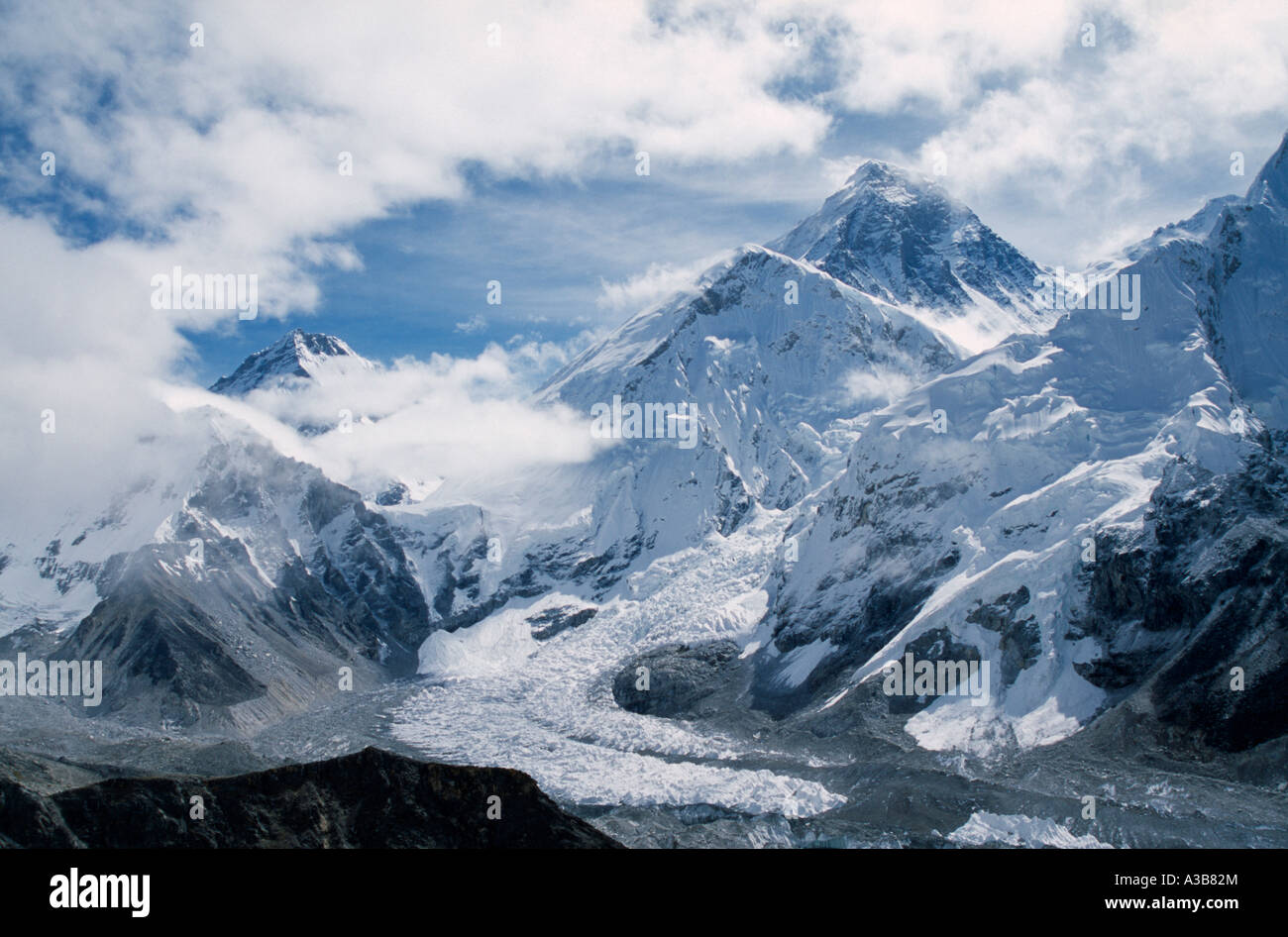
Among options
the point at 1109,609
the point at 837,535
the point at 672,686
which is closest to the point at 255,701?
the point at 672,686

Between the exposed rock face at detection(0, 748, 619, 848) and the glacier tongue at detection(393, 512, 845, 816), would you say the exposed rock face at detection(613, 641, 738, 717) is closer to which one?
the glacier tongue at detection(393, 512, 845, 816)

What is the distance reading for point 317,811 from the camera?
58344 millimetres

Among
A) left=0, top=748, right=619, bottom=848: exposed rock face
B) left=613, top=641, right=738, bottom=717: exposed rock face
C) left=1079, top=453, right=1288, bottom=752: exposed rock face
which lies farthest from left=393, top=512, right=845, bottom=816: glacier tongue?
left=0, top=748, right=619, bottom=848: exposed rock face

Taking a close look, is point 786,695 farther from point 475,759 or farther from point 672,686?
point 475,759

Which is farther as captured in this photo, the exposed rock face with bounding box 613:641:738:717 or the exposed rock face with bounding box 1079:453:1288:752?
the exposed rock face with bounding box 613:641:738:717

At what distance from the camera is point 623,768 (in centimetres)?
14438

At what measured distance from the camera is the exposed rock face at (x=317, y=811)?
186 feet

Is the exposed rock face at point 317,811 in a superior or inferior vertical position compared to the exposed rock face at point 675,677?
superior

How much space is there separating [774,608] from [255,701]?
310 ft

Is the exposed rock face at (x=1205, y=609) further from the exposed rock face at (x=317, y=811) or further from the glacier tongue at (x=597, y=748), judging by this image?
the exposed rock face at (x=317, y=811)

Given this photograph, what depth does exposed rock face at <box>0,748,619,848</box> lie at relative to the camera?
56750 millimetres

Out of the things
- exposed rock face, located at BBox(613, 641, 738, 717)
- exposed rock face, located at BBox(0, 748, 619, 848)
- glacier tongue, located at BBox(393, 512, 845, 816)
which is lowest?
glacier tongue, located at BBox(393, 512, 845, 816)

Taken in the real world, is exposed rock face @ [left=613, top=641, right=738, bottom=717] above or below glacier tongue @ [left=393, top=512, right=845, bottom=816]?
above

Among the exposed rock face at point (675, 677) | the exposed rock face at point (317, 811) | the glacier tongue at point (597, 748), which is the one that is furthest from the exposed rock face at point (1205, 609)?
the exposed rock face at point (317, 811)
